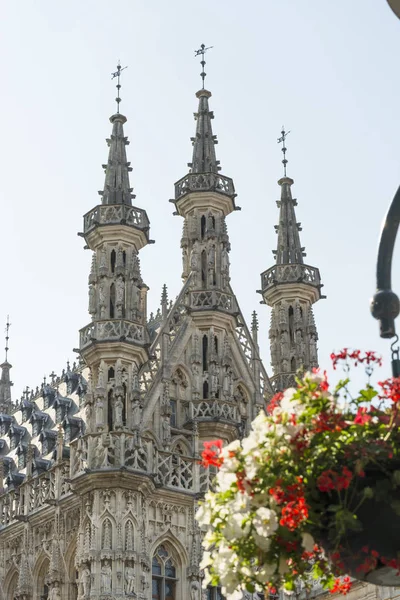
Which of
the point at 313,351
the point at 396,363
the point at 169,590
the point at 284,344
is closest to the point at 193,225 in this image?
the point at 284,344

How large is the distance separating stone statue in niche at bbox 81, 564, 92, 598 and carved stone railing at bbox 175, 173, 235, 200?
13.9 meters

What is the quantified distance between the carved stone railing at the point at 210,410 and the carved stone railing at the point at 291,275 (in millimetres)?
6801

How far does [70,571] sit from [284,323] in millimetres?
12063

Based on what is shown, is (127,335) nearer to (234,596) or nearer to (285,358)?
(285,358)

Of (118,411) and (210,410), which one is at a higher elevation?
(210,410)

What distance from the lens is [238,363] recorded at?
38.6 m

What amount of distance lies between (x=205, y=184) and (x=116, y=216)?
4244 millimetres

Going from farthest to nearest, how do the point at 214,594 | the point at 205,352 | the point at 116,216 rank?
the point at 205,352, the point at 116,216, the point at 214,594

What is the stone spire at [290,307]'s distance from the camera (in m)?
40.4

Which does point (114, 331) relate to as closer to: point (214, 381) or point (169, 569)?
point (214, 381)

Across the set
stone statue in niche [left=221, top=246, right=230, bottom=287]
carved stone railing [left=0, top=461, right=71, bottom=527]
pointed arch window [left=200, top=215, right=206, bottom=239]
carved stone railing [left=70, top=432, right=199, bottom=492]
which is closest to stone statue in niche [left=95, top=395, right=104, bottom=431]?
carved stone railing [left=70, top=432, right=199, bottom=492]

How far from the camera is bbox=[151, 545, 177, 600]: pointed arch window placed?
3306 cm

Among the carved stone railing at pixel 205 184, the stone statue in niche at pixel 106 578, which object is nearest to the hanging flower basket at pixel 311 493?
the stone statue in niche at pixel 106 578

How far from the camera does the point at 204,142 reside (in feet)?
135
